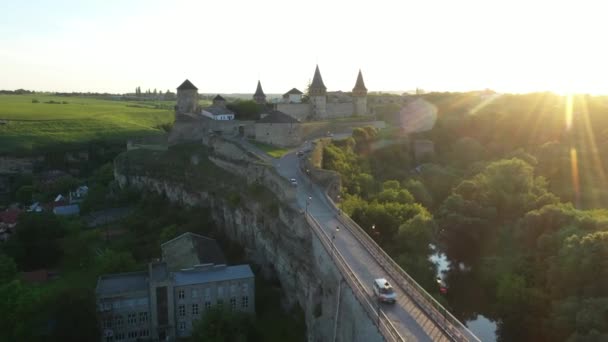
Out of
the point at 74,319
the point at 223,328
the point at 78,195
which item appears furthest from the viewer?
the point at 78,195

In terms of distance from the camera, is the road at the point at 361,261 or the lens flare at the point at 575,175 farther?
the lens flare at the point at 575,175

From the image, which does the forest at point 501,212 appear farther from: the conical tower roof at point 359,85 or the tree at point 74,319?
the tree at point 74,319

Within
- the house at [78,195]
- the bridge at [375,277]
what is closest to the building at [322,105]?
the house at [78,195]

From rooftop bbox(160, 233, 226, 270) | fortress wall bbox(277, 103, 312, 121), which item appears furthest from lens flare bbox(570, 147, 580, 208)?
rooftop bbox(160, 233, 226, 270)

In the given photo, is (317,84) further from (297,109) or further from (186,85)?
(186,85)

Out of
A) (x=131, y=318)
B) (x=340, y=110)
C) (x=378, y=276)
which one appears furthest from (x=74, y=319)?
(x=340, y=110)

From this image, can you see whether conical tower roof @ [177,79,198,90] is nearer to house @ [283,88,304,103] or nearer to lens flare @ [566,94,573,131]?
house @ [283,88,304,103]

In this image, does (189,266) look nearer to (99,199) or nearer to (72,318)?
(72,318)
